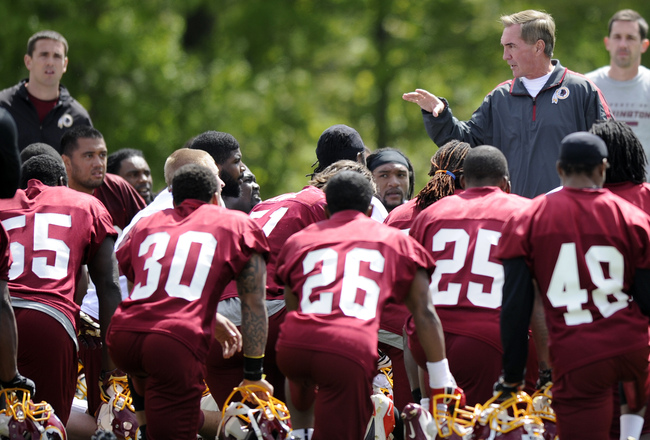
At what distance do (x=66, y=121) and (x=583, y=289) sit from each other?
609 cm

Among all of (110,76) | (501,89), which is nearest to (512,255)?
(501,89)

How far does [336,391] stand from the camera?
495cm

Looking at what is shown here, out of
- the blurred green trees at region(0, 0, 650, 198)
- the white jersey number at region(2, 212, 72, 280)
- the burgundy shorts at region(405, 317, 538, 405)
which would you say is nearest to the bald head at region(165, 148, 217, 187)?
the white jersey number at region(2, 212, 72, 280)

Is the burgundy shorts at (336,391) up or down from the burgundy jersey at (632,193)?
down

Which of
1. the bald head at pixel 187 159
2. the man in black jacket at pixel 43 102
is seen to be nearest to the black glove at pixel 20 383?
the bald head at pixel 187 159

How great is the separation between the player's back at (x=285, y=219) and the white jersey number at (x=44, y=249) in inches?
51.0

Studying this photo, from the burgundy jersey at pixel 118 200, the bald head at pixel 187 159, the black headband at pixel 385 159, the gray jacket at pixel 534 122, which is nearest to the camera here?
the bald head at pixel 187 159

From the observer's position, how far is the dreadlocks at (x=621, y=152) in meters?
5.47

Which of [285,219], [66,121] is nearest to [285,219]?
[285,219]

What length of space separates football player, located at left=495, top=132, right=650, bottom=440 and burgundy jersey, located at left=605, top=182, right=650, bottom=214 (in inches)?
22.6

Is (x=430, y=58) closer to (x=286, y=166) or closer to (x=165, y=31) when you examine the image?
(x=286, y=166)

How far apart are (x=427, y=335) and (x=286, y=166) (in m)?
12.5

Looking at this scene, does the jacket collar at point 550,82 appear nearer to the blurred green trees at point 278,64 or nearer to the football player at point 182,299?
the football player at point 182,299

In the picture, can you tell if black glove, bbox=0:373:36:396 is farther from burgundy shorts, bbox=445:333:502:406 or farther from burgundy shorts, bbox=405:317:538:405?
burgundy shorts, bbox=445:333:502:406
